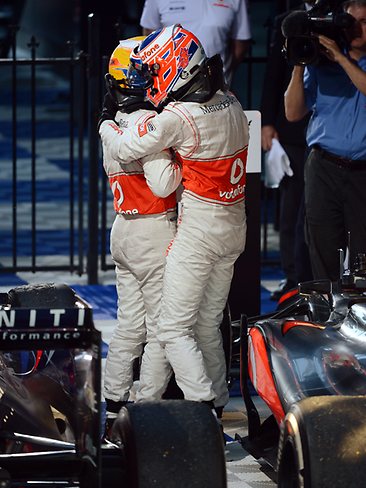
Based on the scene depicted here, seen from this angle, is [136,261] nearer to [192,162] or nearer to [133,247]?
[133,247]

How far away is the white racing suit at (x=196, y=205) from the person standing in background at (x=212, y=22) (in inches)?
122

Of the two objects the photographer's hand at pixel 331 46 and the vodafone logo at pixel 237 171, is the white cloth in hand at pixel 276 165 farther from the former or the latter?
the vodafone logo at pixel 237 171

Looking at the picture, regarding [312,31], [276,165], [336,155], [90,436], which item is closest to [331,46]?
[312,31]

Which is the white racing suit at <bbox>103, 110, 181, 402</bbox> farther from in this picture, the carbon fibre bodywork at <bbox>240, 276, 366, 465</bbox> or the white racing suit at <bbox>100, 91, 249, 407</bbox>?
the carbon fibre bodywork at <bbox>240, 276, 366, 465</bbox>

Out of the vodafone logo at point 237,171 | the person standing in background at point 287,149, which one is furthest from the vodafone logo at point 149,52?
the person standing in background at point 287,149

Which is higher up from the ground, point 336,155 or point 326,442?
point 336,155

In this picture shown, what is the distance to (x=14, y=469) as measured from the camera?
12.1 ft

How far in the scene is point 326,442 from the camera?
3.78 m

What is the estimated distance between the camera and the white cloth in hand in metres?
8.93

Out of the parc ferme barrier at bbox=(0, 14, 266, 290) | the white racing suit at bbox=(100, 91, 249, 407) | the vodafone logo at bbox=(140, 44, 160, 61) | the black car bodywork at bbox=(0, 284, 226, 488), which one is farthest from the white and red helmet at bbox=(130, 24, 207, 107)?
the parc ferme barrier at bbox=(0, 14, 266, 290)

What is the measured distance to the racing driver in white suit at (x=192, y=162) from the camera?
5.81 m

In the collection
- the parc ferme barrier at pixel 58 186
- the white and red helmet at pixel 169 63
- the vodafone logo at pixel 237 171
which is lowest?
the parc ferme barrier at pixel 58 186

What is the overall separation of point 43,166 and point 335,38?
9259mm

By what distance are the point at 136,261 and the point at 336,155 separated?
148cm
